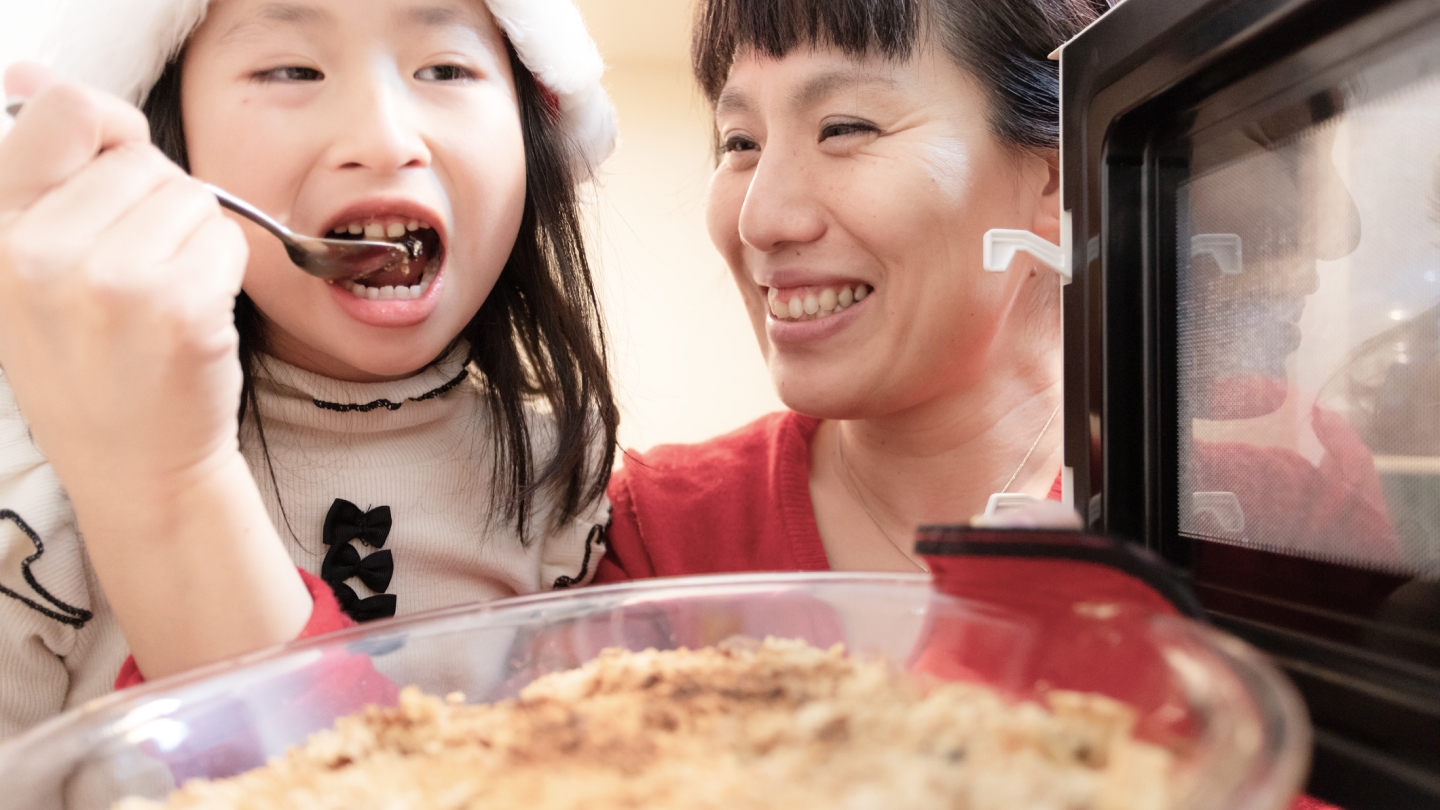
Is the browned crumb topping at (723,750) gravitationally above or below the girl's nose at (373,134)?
below

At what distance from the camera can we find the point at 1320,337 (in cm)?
49

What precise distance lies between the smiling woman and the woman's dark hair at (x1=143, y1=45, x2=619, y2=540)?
12 cm

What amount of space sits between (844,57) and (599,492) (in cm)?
45

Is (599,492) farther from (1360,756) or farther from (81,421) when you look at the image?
(1360,756)

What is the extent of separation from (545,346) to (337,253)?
0.94ft

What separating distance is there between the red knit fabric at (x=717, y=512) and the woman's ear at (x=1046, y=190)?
9.6 inches

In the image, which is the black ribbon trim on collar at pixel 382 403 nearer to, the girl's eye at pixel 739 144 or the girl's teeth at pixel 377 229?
the girl's teeth at pixel 377 229

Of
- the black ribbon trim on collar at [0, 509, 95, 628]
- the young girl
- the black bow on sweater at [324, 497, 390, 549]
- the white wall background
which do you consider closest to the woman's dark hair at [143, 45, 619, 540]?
the young girl

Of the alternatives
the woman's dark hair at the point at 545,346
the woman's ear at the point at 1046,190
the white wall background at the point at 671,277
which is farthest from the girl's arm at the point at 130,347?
the white wall background at the point at 671,277

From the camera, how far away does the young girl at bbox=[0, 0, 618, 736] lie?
0.48 meters

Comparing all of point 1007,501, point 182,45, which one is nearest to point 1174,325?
point 1007,501

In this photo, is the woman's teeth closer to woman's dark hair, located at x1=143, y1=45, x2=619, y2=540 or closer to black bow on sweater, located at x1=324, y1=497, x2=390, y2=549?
woman's dark hair, located at x1=143, y1=45, x2=619, y2=540

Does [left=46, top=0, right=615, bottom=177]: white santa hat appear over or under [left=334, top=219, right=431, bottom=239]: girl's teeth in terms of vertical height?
over

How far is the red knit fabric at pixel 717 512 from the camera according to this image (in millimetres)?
984
